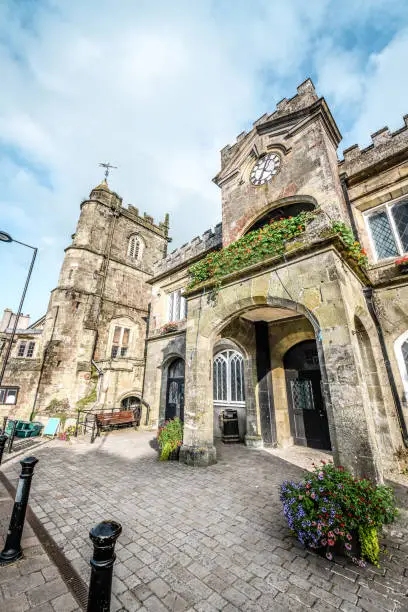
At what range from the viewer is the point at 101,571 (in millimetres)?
1846

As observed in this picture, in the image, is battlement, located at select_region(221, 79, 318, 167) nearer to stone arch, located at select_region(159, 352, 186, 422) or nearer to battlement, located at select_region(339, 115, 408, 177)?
A: battlement, located at select_region(339, 115, 408, 177)

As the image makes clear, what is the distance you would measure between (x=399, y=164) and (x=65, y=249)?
19864 mm

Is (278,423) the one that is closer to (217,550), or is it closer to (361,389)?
(361,389)

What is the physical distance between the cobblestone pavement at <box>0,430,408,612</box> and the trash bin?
10.7 feet

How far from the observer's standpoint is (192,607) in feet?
8.26

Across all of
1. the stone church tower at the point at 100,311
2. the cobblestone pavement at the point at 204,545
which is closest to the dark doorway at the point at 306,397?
the cobblestone pavement at the point at 204,545

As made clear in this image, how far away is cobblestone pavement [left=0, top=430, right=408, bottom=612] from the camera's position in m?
2.64

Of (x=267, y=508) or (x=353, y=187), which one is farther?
(x=353, y=187)

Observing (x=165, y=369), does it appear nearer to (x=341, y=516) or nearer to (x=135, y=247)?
(x=341, y=516)

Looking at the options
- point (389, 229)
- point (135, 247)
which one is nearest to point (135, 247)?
point (135, 247)

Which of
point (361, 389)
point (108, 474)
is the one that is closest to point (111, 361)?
point (108, 474)

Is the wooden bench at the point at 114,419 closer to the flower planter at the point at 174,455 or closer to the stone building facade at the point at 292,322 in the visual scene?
the stone building facade at the point at 292,322

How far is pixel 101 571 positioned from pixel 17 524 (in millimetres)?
2373

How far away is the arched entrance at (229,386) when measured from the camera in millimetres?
10538
